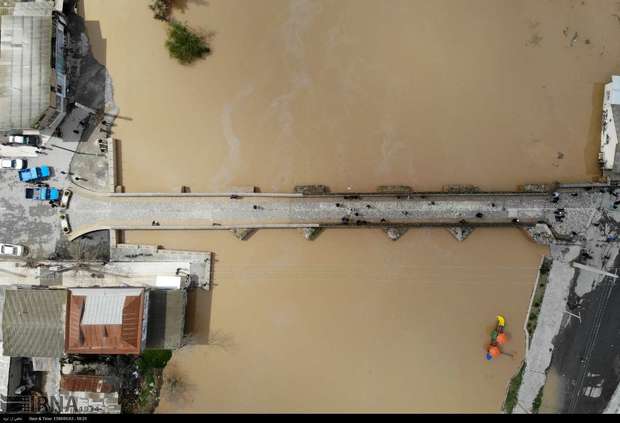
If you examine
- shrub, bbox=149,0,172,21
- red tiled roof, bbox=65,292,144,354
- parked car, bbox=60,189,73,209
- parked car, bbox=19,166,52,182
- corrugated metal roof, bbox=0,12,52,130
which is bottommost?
red tiled roof, bbox=65,292,144,354

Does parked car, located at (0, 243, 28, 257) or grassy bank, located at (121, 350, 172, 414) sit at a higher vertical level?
parked car, located at (0, 243, 28, 257)

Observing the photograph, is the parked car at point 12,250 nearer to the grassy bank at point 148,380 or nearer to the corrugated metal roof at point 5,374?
the corrugated metal roof at point 5,374

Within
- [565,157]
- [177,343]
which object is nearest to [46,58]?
[177,343]

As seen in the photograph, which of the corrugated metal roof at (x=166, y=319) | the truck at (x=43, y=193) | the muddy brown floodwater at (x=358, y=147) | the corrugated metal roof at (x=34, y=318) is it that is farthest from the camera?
the muddy brown floodwater at (x=358, y=147)

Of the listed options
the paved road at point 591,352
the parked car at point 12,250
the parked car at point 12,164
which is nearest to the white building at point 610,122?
the paved road at point 591,352

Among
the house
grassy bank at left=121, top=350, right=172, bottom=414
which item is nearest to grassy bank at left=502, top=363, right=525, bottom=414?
grassy bank at left=121, top=350, right=172, bottom=414

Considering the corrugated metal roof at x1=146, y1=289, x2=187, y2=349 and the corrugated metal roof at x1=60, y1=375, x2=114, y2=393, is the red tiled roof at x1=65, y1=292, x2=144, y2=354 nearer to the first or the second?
the corrugated metal roof at x1=146, y1=289, x2=187, y2=349

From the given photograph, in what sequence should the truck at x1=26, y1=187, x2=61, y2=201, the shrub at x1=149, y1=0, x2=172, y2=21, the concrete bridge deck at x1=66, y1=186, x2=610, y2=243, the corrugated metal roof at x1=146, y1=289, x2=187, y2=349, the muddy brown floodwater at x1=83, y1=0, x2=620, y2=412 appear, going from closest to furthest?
1. the corrugated metal roof at x1=146, y1=289, x2=187, y2=349
2. the truck at x1=26, y1=187, x2=61, y2=201
3. the concrete bridge deck at x1=66, y1=186, x2=610, y2=243
4. the shrub at x1=149, y1=0, x2=172, y2=21
5. the muddy brown floodwater at x1=83, y1=0, x2=620, y2=412

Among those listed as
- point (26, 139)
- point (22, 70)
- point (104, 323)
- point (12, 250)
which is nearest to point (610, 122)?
point (104, 323)
